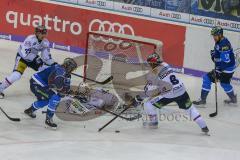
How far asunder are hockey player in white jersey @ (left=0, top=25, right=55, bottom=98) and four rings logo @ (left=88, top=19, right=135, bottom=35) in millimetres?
1910

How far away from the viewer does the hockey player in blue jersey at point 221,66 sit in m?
9.12

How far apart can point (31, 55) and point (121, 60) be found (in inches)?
55.4

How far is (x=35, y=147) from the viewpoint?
7.35 m

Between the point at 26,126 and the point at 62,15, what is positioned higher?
the point at 62,15

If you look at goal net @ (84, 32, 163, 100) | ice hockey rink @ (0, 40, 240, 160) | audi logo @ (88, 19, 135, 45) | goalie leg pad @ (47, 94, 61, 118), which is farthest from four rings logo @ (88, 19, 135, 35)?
goalie leg pad @ (47, 94, 61, 118)

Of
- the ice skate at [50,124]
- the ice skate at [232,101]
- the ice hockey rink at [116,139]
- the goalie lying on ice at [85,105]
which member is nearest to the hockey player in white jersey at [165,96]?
the ice hockey rink at [116,139]

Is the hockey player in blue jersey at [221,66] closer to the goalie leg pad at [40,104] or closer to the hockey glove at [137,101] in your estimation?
the hockey glove at [137,101]

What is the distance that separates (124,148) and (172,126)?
118 cm

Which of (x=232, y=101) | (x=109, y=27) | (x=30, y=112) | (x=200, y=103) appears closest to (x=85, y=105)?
(x=30, y=112)

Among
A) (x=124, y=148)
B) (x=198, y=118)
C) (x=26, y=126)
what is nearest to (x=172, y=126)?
(x=198, y=118)

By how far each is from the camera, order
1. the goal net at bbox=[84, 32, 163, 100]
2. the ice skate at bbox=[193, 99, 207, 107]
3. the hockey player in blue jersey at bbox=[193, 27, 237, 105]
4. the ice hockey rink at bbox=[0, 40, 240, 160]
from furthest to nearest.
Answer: the goal net at bbox=[84, 32, 163, 100], the ice skate at bbox=[193, 99, 207, 107], the hockey player in blue jersey at bbox=[193, 27, 237, 105], the ice hockey rink at bbox=[0, 40, 240, 160]

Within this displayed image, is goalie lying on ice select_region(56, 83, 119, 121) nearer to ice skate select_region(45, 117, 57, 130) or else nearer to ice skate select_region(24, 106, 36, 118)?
ice skate select_region(24, 106, 36, 118)

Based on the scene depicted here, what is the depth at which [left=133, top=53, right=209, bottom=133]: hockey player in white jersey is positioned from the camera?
26.3 ft

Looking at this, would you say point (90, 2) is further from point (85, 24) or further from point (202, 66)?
point (202, 66)
